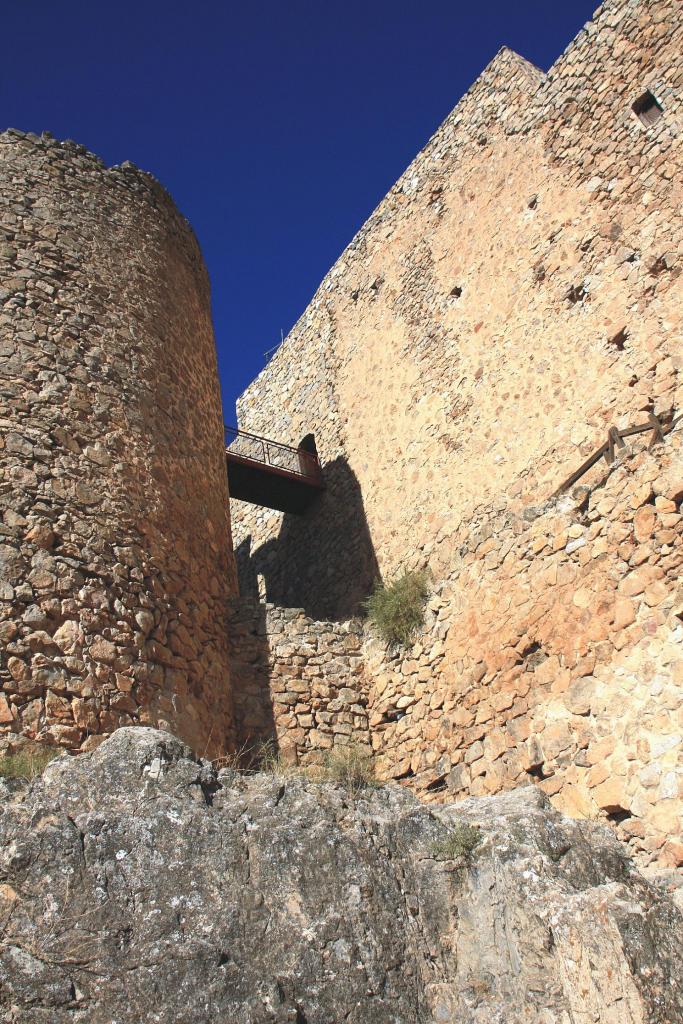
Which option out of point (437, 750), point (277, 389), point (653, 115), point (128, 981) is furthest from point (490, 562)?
point (277, 389)

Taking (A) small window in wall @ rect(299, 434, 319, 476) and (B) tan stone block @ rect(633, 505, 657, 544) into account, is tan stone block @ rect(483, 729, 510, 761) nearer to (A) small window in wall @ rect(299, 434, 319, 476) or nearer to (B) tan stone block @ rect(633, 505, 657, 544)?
(B) tan stone block @ rect(633, 505, 657, 544)

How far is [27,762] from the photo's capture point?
4.73 meters

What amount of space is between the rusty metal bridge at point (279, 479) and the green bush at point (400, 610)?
4341 millimetres

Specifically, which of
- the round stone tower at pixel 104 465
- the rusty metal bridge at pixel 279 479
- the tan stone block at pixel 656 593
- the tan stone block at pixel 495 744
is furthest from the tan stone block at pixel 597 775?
the rusty metal bridge at pixel 279 479

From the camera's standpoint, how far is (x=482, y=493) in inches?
373

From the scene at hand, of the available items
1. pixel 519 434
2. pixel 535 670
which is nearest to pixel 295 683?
pixel 535 670

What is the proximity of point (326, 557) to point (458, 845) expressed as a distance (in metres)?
7.94

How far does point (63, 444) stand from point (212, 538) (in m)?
1.63

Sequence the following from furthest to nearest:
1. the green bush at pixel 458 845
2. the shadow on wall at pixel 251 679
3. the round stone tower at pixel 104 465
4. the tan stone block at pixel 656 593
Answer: the shadow on wall at pixel 251 679
the round stone tower at pixel 104 465
the tan stone block at pixel 656 593
the green bush at pixel 458 845

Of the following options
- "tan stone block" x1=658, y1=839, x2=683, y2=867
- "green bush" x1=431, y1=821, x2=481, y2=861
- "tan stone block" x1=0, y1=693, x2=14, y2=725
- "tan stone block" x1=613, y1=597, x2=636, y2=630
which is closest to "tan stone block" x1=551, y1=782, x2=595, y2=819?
"tan stone block" x1=658, y1=839, x2=683, y2=867

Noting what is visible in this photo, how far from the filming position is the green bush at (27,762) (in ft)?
14.1

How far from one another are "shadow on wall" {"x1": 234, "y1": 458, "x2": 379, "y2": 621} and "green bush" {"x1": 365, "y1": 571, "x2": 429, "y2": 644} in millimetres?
2570

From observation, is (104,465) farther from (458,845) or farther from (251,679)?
(458,845)

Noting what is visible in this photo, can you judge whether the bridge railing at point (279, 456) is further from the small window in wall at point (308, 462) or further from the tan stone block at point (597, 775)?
the tan stone block at point (597, 775)
